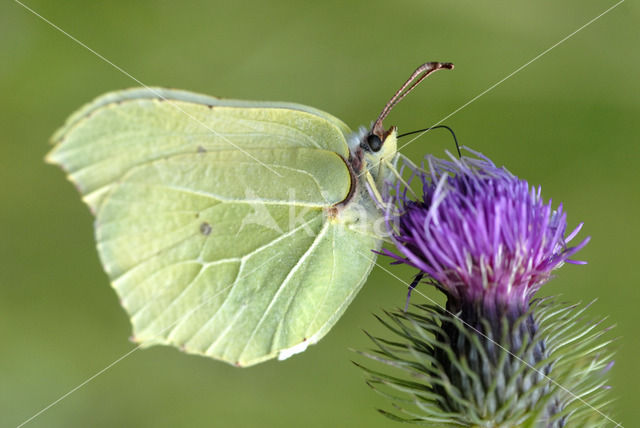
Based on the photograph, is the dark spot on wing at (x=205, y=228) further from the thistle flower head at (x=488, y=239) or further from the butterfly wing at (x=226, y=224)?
the thistle flower head at (x=488, y=239)

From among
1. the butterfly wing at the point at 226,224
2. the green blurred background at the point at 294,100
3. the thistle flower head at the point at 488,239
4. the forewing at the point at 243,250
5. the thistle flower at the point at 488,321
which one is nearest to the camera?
the thistle flower at the point at 488,321

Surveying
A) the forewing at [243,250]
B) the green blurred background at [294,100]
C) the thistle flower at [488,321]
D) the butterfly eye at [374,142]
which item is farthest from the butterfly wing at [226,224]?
the green blurred background at [294,100]

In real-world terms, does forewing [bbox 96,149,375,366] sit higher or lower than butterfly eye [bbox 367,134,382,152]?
lower

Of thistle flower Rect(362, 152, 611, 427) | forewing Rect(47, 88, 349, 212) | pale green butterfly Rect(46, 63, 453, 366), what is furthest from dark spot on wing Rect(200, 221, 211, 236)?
thistle flower Rect(362, 152, 611, 427)

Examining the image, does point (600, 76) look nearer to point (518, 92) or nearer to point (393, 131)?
point (518, 92)

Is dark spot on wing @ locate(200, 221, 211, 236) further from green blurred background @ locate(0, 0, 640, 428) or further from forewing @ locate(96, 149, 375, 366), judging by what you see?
green blurred background @ locate(0, 0, 640, 428)

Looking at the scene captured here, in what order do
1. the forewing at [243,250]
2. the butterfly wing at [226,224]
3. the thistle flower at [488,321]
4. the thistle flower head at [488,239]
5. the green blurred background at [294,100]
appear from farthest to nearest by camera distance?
1. the green blurred background at [294,100]
2. the forewing at [243,250]
3. the butterfly wing at [226,224]
4. the thistle flower head at [488,239]
5. the thistle flower at [488,321]

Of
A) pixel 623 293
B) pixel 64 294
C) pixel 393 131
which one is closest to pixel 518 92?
pixel 623 293
